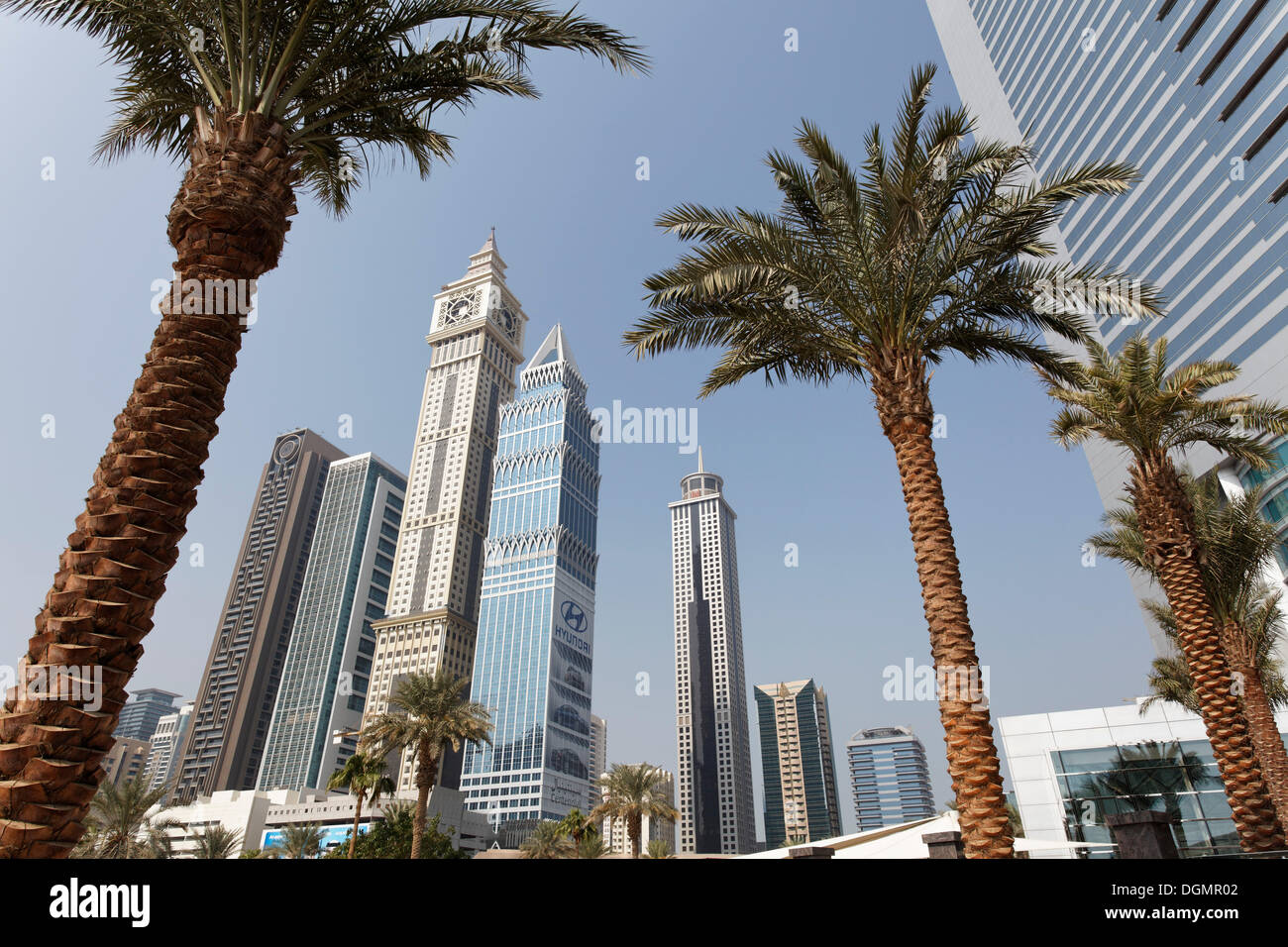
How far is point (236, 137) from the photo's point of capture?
8750 mm

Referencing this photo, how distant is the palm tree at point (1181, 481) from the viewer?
14.9 meters

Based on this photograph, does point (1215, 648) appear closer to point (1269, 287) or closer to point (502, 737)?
point (1269, 287)

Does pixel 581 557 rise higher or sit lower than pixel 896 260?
higher

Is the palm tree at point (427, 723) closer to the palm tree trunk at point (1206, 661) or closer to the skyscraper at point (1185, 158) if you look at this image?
the palm tree trunk at point (1206, 661)

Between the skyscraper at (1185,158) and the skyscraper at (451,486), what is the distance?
123 metres

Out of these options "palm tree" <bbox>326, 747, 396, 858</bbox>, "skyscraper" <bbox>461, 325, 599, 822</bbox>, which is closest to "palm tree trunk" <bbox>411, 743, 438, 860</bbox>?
"palm tree" <bbox>326, 747, 396, 858</bbox>

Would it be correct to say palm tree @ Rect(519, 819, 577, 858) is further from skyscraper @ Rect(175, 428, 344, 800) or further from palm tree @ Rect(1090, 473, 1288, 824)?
skyscraper @ Rect(175, 428, 344, 800)

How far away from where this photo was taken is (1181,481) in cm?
1703

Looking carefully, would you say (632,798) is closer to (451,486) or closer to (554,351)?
(451,486)

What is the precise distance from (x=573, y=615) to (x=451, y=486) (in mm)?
42901
